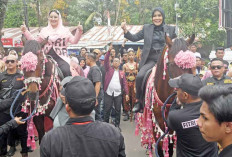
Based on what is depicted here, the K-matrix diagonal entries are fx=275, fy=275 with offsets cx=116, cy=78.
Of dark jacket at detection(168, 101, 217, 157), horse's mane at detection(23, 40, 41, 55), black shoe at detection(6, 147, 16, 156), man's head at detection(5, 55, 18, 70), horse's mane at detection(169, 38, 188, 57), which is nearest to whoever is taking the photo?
dark jacket at detection(168, 101, 217, 157)

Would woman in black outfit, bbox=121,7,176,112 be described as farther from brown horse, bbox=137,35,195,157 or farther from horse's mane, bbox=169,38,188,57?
horse's mane, bbox=169,38,188,57

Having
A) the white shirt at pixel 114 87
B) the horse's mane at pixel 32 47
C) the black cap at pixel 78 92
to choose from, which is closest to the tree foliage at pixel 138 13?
the white shirt at pixel 114 87

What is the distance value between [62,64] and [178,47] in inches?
97.6

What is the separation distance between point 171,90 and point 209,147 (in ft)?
5.11

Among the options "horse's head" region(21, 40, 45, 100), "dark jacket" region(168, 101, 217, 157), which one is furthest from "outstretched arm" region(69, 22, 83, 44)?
"dark jacket" region(168, 101, 217, 157)

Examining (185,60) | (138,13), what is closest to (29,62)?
(185,60)

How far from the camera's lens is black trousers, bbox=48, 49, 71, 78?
18.0 feet

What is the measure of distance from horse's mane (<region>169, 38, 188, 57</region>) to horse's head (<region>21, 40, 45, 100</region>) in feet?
7.35

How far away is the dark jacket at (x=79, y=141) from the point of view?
7.04 ft

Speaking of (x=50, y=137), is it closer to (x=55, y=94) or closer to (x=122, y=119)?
(x=55, y=94)

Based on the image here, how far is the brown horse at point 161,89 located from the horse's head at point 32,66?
1905mm

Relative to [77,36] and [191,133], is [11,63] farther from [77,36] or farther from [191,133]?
[191,133]

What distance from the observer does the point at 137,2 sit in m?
31.5

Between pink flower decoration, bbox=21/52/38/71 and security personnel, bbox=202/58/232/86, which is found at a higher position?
pink flower decoration, bbox=21/52/38/71
